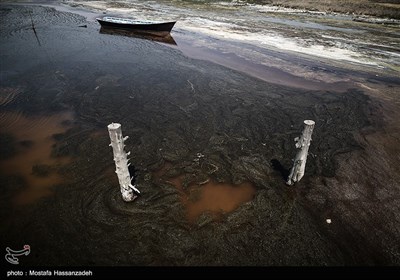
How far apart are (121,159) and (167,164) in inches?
110

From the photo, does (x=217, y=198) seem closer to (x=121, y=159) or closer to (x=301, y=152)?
(x=301, y=152)

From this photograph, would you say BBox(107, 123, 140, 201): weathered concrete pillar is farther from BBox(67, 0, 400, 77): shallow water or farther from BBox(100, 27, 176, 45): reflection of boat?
BBox(100, 27, 176, 45): reflection of boat

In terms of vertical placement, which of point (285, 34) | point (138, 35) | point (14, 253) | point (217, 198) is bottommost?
point (14, 253)

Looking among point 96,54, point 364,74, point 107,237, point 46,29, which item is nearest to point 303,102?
point 364,74

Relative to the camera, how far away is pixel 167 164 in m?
8.55

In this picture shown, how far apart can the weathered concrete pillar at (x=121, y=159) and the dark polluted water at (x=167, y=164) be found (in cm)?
37

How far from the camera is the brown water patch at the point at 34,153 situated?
24.4 ft

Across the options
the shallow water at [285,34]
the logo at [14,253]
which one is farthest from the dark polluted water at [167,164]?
the shallow water at [285,34]

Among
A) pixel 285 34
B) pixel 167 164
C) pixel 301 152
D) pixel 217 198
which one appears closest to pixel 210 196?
pixel 217 198

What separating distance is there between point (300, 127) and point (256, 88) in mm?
4274

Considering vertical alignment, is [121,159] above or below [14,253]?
above

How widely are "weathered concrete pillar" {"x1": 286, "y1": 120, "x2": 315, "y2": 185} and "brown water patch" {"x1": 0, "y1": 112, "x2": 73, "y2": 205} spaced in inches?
274

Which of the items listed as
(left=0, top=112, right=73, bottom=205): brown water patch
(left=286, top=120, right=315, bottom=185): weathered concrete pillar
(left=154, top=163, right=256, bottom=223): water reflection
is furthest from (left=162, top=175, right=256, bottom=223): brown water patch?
(left=0, top=112, right=73, bottom=205): brown water patch

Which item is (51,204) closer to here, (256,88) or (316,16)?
(256,88)
